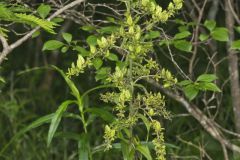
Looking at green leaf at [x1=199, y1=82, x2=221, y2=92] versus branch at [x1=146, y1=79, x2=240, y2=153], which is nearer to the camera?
green leaf at [x1=199, y1=82, x2=221, y2=92]

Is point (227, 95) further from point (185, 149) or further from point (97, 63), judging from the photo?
point (97, 63)

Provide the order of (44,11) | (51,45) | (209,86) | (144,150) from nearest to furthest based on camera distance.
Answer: (144,150) < (209,86) < (44,11) < (51,45)

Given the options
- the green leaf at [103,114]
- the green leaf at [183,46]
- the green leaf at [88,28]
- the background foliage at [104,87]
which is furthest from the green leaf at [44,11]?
the green leaf at [183,46]

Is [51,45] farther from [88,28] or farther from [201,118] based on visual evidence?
[201,118]

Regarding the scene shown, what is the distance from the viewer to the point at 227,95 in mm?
4496

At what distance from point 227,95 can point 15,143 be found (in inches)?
64.5

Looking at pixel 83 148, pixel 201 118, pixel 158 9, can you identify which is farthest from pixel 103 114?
pixel 201 118

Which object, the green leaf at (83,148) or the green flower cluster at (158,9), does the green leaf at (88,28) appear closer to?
the green leaf at (83,148)

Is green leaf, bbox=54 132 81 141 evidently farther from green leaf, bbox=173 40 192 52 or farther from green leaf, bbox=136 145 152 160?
green leaf, bbox=173 40 192 52

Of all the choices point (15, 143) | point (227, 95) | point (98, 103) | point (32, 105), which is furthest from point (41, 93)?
point (227, 95)

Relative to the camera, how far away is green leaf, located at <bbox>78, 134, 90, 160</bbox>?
2.31 meters

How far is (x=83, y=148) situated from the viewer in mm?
2326

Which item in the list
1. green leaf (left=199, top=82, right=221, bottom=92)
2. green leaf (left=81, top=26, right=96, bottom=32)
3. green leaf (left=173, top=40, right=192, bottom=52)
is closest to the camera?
green leaf (left=199, top=82, right=221, bottom=92)

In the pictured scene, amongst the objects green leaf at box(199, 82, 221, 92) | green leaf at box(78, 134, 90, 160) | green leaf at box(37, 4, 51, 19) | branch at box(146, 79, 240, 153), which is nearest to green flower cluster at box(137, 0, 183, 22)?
green leaf at box(199, 82, 221, 92)
